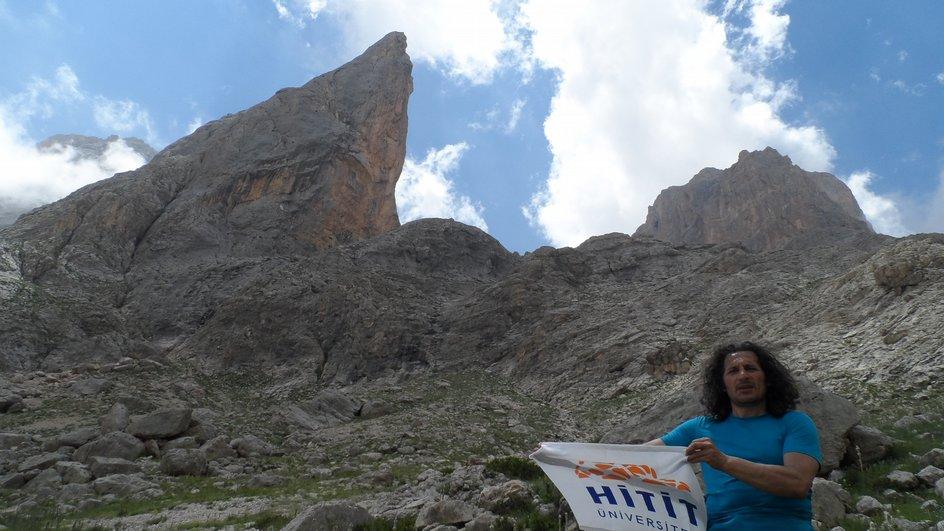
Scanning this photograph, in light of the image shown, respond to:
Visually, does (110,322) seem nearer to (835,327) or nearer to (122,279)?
(122,279)

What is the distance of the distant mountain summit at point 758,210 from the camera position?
9019 centimetres

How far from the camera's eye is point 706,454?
12.3 ft

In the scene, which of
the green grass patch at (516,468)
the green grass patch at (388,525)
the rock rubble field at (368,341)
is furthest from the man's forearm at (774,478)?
the green grass patch at (516,468)

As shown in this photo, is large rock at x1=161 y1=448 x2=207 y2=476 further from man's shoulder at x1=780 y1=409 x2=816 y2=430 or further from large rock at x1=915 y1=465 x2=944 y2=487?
man's shoulder at x1=780 y1=409 x2=816 y2=430

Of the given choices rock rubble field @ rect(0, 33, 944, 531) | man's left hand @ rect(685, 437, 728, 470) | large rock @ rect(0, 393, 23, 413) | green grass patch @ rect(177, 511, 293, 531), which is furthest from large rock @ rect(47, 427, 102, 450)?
man's left hand @ rect(685, 437, 728, 470)

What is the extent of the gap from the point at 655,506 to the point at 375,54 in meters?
107

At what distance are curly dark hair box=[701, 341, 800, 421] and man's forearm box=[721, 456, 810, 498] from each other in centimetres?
58

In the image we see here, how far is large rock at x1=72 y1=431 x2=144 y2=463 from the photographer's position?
67.2 ft

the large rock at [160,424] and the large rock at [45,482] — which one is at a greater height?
the large rock at [160,424]

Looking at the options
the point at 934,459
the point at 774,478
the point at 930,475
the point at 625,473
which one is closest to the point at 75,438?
the point at 625,473

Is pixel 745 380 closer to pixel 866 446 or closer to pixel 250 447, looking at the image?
pixel 866 446

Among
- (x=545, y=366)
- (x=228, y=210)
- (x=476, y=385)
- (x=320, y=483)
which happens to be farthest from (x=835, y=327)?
(x=228, y=210)

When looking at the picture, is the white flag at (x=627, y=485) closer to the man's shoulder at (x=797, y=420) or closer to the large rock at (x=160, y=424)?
the man's shoulder at (x=797, y=420)

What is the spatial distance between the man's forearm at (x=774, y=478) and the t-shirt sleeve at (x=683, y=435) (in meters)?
0.86
